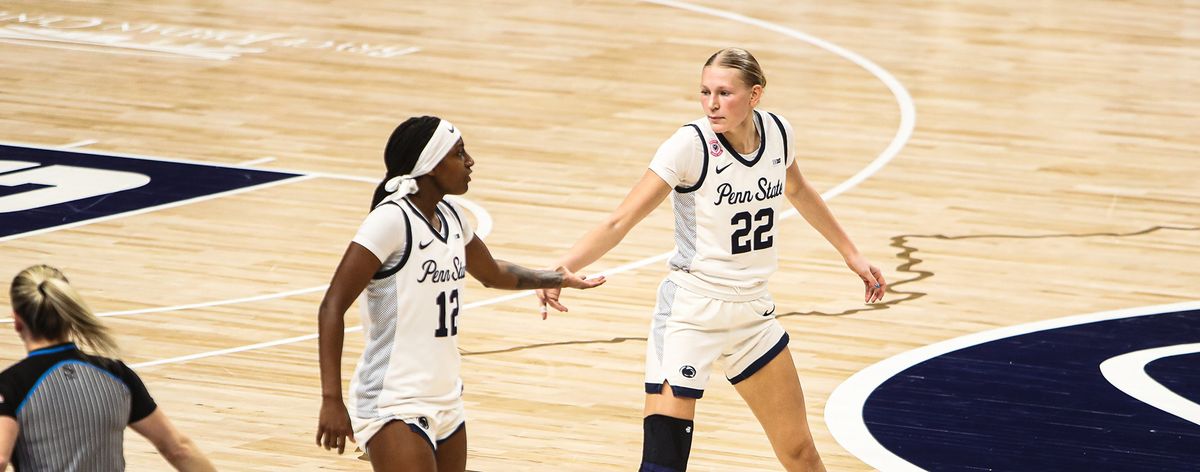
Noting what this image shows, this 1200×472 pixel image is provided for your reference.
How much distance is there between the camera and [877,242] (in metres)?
11.8

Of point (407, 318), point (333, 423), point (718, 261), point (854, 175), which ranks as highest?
point (407, 318)

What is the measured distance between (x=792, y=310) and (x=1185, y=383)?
2.25 meters

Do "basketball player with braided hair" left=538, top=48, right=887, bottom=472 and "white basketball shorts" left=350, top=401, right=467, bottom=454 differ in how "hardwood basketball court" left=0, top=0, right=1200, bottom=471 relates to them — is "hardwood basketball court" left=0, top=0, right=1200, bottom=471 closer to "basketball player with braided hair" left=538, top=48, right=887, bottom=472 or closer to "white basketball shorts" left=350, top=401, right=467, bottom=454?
"basketball player with braided hair" left=538, top=48, right=887, bottom=472

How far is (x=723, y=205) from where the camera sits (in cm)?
598

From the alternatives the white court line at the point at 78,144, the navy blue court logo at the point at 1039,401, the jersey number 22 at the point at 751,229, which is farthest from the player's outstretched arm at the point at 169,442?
the white court line at the point at 78,144

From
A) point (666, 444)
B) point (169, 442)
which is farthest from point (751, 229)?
point (169, 442)

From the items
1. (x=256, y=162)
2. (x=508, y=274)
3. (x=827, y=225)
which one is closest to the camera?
(x=508, y=274)

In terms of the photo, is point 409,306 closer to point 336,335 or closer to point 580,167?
point 336,335

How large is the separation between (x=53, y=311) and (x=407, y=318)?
3.36 ft

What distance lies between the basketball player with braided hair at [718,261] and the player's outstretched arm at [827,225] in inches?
7.7

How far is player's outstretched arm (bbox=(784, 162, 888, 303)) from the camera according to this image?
20.9ft

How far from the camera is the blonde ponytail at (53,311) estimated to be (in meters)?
4.37

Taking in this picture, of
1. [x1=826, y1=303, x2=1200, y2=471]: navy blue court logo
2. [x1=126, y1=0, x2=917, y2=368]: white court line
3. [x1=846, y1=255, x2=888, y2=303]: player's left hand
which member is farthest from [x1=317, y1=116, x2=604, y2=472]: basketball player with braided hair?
[x1=126, y1=0, x2=917, y2=368]: white court line

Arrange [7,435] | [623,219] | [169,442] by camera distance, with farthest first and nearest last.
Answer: [623,219], [169,442], [7,435]
